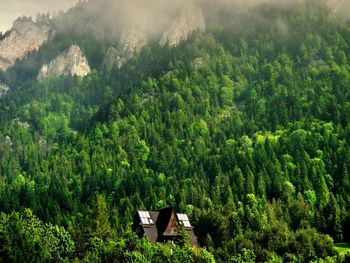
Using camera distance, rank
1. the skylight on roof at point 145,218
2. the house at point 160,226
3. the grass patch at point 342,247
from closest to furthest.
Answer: the house at point 160,226 → the skylight on roof at point 145,218 → the grass patch at point 342,247

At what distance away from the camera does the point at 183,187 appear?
605 ft

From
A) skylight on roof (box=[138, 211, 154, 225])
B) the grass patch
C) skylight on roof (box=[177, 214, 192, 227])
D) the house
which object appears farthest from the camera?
the grass patch

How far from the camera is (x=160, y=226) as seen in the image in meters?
126

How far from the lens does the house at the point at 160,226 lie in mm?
124000


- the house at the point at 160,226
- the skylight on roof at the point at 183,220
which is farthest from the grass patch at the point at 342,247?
the house at the point at 160,226

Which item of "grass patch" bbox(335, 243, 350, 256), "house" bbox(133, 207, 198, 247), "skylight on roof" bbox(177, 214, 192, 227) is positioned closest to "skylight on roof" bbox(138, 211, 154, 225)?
"house" bbox(133, 207, 198, 247)

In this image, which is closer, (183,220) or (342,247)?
(183,220)

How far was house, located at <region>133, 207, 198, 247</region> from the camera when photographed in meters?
124

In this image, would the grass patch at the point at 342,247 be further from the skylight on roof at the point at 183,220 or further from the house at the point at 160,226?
the house at the point at 160,226

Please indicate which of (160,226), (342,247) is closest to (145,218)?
(160,226)

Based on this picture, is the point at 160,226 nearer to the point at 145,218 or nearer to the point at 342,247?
the point at 145,218

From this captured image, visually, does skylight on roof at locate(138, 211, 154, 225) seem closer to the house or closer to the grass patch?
the house

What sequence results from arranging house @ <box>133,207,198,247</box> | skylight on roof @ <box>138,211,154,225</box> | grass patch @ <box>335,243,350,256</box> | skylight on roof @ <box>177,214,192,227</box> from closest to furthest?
house @ <box>133,207,198,247</box>, skylight on roof @ <box>138,211,154,225</box>, skylight on roof @ <box>177,214,192,227</box>, grass patch @ <box>335,243,350,256</box>

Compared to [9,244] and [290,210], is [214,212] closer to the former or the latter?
[290,210]
